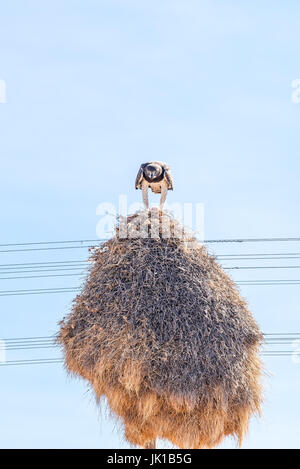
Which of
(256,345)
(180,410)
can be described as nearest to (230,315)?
(256,345)

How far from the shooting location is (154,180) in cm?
2084

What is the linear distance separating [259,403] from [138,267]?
3277 millimetres

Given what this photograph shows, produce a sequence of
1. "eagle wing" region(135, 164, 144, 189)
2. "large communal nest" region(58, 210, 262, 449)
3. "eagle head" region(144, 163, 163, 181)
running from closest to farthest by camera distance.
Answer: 1. "large communal nest" region(58, 210, 262, 449)
2. "eagle head" region(144, 163, 163, 181)
3. "eagle wing" region(135, 164, 144, 189)

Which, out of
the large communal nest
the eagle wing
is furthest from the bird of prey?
the large communal nest

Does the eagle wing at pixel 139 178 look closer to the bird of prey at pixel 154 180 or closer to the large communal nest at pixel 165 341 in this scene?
the bird of prey at pixel 154 180

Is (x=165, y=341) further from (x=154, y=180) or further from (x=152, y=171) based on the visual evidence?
(x=152, y=171)

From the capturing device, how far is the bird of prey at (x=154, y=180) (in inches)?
821

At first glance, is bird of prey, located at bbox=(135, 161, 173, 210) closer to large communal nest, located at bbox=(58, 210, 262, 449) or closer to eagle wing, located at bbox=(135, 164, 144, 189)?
eagle wing, located at bbox=(135, 164, 144, 189)

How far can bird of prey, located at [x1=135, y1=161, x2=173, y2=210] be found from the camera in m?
20.8

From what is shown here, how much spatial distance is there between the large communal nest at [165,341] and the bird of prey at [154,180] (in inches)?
48.5

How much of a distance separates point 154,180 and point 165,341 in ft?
12.0

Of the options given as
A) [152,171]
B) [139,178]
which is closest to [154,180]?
[152,171]

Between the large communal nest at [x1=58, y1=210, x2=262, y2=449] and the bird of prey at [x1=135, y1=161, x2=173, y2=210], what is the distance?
48.5 inches

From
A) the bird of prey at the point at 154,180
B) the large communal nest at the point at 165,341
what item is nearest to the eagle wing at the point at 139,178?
the bird of prey at the point at 154,180
